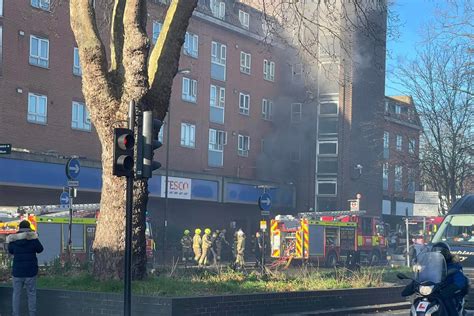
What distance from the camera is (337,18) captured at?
1723 centimetres

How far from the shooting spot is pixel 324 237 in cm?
3400

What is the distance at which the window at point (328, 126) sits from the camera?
161 feet

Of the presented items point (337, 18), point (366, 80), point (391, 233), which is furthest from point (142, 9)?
point (391, 233)

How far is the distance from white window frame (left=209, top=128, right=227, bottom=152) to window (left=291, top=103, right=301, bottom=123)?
24.5 feet

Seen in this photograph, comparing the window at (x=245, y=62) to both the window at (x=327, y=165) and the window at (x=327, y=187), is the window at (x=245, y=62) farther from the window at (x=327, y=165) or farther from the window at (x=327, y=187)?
the window at (x=327, y=187)

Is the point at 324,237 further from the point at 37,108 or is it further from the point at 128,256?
the point at 128,256

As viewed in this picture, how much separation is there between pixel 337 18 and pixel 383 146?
66.3ft

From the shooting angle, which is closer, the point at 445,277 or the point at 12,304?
the point at 445,277

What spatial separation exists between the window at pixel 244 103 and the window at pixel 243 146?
1617 millimetres

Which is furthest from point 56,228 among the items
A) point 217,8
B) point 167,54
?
point 217,8

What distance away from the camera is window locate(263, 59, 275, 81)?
4775cm

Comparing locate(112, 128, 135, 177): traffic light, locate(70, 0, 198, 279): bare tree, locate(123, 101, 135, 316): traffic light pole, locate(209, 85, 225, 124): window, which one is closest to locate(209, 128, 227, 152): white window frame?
locate(209, 85, 225, 124): window

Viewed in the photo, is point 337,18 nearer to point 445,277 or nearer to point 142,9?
point 142,9

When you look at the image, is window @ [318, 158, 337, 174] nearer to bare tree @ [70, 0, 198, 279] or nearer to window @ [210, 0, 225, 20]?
window @ [210, 0, 225, 20]
